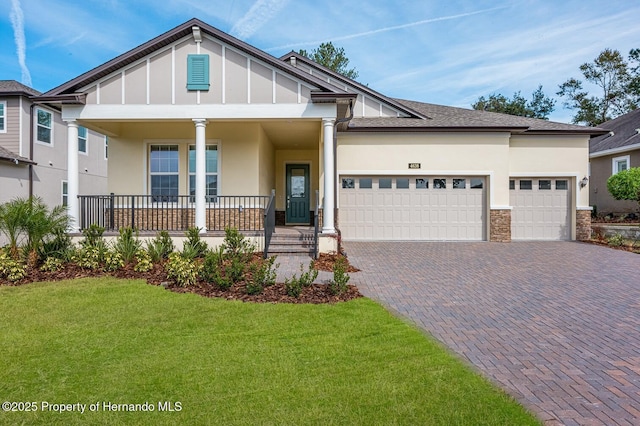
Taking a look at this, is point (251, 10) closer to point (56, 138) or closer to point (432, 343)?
point (56, 138)

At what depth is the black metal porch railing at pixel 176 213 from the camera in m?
11.6

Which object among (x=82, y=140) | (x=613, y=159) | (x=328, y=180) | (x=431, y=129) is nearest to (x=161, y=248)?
(x=328, y=180)

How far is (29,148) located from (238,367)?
55.8ft

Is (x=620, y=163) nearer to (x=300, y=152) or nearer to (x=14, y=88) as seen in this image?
(x=300, y=152)

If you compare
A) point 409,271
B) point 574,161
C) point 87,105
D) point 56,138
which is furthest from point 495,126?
point 56,138

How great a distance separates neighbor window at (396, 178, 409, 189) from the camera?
1391cm

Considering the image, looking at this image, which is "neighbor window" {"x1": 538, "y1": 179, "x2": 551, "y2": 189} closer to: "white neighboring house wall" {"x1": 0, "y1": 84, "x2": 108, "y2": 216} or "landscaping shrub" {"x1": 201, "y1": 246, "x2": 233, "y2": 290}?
"landscaping shrub" {"x1": 201, "y1": 246, "x2": 233, "y2": 290}

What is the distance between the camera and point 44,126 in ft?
54.2

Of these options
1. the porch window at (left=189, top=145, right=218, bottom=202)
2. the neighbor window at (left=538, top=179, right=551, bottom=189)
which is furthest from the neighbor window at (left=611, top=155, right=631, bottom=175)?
the porch window at (left=189, top=145, right=218, bottom=202)

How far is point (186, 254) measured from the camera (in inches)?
336

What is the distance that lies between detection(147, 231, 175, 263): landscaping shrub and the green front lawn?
320 centimetres

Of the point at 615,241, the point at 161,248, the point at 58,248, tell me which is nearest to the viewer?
the point at 58,248

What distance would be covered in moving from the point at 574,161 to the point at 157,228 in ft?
49.0

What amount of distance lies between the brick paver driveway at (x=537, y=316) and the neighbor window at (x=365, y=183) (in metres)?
3.53
